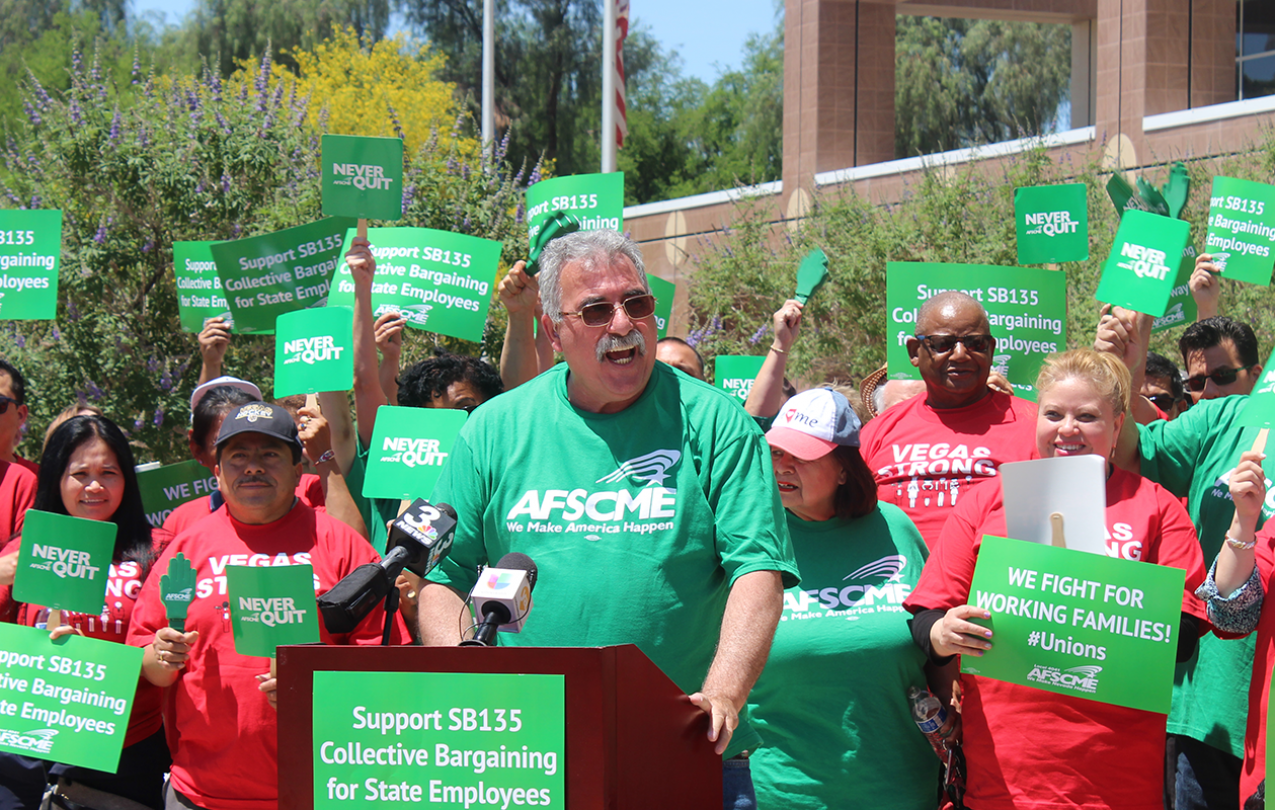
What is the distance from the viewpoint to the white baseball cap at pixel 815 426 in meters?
4.15

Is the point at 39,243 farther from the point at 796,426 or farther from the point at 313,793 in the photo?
the point at 313,793

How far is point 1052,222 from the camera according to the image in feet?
22.1

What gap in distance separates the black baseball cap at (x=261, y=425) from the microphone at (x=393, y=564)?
1.82m

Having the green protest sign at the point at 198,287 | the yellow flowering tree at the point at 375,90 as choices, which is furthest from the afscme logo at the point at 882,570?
the yellow flowering tree at the point at 375,90

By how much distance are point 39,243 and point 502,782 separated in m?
A: 5.76

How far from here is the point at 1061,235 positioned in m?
6.73

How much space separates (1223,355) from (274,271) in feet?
15.5

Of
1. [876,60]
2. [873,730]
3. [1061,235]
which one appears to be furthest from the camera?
[876,60]

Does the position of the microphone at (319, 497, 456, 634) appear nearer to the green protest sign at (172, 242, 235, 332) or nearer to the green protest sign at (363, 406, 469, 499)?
the green protest sign at (363, 406, 469, 499)

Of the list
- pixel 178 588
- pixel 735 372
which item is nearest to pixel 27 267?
pixel 735 372

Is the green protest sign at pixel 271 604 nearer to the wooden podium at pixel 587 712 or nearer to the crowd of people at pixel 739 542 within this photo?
the crowd of people at pixel 739 542

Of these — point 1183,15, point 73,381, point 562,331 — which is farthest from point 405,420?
point 1183,15

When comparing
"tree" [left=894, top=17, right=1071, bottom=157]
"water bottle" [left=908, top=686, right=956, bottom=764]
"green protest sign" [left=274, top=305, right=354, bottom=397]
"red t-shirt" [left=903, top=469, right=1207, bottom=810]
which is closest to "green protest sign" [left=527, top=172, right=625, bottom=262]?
"green protest sign" [left=274, top=305, right=354, bottom=397]

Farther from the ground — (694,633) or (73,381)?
(73,381)
